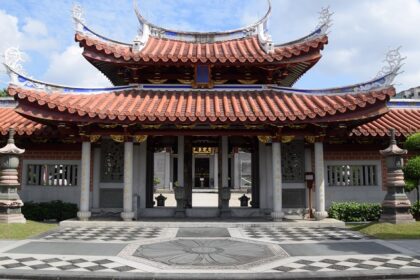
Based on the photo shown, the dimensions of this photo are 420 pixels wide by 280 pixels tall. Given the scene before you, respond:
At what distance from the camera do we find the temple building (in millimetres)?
13227

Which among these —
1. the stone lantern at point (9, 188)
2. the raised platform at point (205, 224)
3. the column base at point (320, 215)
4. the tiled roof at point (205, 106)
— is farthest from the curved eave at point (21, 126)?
the column base at point (320, 215)

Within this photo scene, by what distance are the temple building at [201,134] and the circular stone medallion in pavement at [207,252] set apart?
374 centimetres

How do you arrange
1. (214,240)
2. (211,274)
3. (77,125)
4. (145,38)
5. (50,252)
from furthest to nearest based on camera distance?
(145,38), (77,125), (214,240), (50,252), (211,274)

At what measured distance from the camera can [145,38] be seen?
16.5 m

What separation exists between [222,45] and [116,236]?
32.3ft

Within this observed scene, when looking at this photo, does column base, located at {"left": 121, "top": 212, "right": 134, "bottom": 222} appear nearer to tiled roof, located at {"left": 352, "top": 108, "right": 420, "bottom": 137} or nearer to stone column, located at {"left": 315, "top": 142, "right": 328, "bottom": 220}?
stone column, located at {"left": 315, "top": 142, "right": 328, "bottom": 220}

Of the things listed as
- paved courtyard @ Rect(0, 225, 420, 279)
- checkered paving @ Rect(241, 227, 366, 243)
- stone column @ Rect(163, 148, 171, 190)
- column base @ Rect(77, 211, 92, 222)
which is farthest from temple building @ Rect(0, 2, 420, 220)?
stone column @ Rect(163, 148, 171, 190)

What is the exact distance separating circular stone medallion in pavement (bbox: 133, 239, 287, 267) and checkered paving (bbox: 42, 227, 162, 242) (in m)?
1.29

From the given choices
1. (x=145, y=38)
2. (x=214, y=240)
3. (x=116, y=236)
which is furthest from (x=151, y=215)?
(x=145, y=38)

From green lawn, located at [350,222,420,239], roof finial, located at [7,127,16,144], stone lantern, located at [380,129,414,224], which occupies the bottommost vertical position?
green lawn, located at [350,222,420,239]

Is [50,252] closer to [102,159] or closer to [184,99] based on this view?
[102,159]

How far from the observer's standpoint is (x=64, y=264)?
7.55 meters

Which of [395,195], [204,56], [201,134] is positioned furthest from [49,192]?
[395,195]

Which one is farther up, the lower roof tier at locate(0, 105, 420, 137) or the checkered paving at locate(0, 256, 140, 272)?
the lower roof tier at locate(0, 105, 420, 137)
